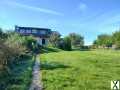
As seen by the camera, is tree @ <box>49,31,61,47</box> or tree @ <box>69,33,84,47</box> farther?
tree @ <box>69,33,84,47</box>

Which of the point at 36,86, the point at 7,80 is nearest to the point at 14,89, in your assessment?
the point at 36,86

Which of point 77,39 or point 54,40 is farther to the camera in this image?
point 77,39

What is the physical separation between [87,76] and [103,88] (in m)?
4.90

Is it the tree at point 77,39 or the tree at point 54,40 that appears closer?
the tree at point 54,40

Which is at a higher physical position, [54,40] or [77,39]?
[77,39]

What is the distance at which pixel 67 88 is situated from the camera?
16.6m

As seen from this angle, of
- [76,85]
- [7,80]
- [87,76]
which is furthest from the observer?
[87,76]

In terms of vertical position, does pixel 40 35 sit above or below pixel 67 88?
above

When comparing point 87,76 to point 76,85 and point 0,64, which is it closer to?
point 76,85

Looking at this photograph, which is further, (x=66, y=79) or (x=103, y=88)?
(x=66, y=79)

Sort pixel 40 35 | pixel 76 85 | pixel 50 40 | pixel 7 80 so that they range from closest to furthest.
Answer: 1. pixel 76 85
2. pixel 7 80
3. pixel 50 40
4. pixel 40 35

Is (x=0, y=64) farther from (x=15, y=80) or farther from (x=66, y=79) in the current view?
(x=66, y=79)

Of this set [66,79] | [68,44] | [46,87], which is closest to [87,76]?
[66,79]

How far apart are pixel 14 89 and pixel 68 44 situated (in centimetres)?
6606
